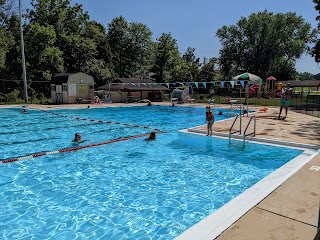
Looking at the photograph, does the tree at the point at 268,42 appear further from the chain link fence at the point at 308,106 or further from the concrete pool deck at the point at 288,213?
the concrete pool deck at the point at 288,213

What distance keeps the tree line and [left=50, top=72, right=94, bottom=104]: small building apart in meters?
7.37

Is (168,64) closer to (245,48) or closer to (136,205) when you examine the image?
(245,48)

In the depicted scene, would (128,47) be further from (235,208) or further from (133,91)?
(235,208)

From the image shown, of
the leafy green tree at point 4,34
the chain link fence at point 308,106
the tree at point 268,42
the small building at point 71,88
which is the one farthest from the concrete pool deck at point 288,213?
the tree at point 268,42

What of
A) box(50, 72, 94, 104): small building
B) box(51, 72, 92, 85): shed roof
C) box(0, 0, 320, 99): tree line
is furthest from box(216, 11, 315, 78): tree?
box(51, 72, 92, 85): shed roof

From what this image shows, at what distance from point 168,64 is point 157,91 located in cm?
1482

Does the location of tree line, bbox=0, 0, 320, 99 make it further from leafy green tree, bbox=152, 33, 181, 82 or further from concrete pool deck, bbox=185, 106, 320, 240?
concrete pool deck, bbox=185, 106, 320, 240

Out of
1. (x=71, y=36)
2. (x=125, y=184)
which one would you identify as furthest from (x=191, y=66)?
(x=125, y=184)

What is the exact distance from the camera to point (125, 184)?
7.27 meters

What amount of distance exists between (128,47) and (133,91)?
18.4 meters

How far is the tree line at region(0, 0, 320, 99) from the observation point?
118ft

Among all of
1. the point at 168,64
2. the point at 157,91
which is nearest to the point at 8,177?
the point at 157,91

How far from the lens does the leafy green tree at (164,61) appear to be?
4762 cm

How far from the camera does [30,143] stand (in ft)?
40.0
